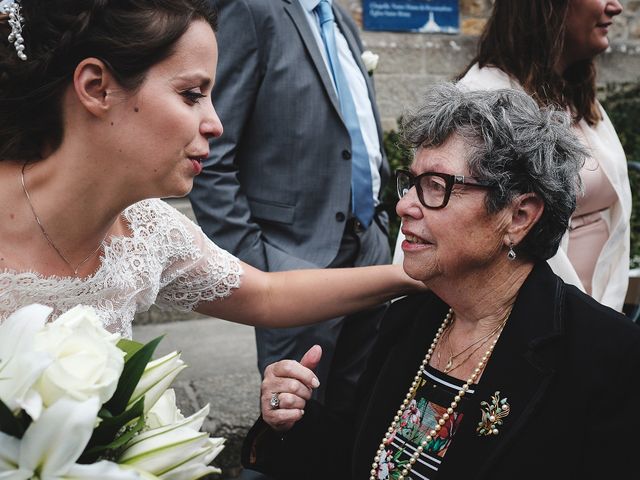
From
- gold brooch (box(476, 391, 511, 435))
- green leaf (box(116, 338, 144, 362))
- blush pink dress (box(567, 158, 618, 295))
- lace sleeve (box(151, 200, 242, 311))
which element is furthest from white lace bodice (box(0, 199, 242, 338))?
blush pink dress (box(567, 158, 618, 295))

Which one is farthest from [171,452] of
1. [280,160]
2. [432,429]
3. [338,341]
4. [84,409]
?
[338,341]

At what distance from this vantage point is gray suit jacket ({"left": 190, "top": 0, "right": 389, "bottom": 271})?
3.01 meters

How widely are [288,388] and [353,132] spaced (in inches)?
55.8

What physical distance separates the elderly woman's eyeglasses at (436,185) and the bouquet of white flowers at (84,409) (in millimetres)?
1007

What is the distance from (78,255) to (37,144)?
0.30 m

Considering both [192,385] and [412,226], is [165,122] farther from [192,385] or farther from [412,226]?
[192,385]

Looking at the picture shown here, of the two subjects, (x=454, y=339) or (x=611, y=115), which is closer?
(x=454, y=339)

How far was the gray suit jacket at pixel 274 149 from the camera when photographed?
119 inches

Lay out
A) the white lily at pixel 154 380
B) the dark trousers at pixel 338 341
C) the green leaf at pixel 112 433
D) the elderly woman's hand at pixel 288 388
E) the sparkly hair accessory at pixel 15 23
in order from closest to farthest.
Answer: the green leaf at pixel 112 433, the white lily at pixel 154 380, the sparkly hair accessory at pixel 15 23, the elderly woman's hand at pixel 288 388, the dark trousers at pixel 338 341

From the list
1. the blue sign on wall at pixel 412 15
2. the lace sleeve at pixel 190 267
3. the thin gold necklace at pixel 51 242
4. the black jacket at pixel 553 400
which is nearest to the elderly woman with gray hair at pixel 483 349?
the black jacket at pixel 553 400

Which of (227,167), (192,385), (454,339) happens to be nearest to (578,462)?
(454,339)

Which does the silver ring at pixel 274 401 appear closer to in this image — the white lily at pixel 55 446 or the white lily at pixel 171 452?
the white lily at pixel 171 452

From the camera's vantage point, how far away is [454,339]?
233 cm

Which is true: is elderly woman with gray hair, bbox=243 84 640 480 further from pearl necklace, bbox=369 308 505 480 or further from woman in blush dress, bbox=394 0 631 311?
woman in blush dress, bbox=394 0 631 311
